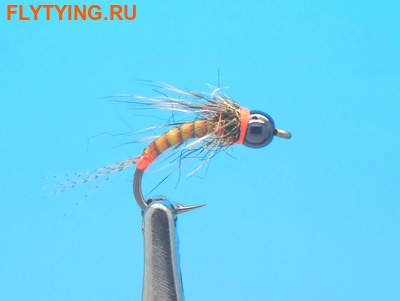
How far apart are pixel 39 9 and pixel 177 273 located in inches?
46.3

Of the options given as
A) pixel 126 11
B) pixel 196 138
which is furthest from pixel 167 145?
pixel 126 11

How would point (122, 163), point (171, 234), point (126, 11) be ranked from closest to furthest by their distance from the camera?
point (171, 234), point (122, 163), point (126, 11)

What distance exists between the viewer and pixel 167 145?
1309 millimetres

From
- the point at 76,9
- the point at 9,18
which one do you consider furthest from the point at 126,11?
the point at 9,18

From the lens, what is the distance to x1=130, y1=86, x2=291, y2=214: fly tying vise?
4.27ft

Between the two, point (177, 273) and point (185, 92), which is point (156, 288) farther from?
point (185, 92)

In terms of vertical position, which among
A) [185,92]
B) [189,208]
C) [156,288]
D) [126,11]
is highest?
[126,11]

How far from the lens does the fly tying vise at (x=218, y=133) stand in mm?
1301

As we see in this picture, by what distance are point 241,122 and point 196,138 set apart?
0.10 metres

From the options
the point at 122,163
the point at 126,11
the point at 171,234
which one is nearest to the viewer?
the point at 171,234

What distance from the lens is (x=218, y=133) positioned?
134cm

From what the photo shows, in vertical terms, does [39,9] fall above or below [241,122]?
above

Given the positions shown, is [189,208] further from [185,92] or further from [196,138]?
A: [185,92]

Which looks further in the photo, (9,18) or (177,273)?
(9,18)
